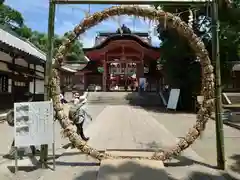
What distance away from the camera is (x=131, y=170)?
19.1 feet

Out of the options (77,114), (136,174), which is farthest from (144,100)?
(136,174)

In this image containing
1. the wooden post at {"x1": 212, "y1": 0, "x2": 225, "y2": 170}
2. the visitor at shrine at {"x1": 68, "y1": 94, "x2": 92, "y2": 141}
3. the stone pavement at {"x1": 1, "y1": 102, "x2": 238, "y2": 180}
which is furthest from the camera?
the visitor at shrine at {"x1": 68, "y1": 94, "x2": 92, "y2": 141}

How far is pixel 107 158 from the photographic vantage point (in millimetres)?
6621

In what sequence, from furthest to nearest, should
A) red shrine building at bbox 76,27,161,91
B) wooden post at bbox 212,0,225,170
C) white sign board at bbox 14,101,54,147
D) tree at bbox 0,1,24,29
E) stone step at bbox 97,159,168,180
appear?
tree at bbox 0,1,24,29, red shrine building at bbox 76,27,161,91, wooden post at bbox 212,0,225,170, white sign board at bbox 14,101,54,147, stone step at bbox 97,159,168,180

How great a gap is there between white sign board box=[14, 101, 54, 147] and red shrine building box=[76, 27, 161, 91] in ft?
83.1

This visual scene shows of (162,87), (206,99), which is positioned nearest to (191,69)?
(162,87)

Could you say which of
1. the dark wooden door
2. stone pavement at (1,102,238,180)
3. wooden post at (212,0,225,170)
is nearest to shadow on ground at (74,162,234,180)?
stone pavement at (1,102,238,180)

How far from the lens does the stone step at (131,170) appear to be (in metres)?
5.49

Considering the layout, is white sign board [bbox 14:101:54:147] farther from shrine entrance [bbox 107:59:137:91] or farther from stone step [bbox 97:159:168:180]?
shrine entrance [bbox 107:59:137:91]

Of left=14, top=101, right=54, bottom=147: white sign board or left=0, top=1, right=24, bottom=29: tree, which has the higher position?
left=0, top=1, right=24, bottom=29: tree

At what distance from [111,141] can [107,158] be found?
112 inches

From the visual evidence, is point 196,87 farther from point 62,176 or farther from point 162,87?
point 62,176

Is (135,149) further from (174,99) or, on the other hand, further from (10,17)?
(10,17)

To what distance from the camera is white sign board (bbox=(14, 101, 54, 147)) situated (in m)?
5.98
